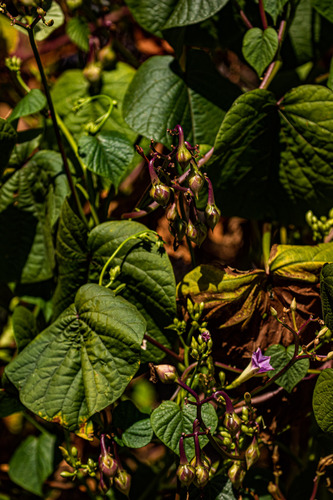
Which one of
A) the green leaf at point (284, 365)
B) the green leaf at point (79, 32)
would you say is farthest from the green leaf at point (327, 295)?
the green leaf at point (79, 32)

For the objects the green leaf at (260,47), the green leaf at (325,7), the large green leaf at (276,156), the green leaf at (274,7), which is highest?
the green leaf at (274,7)

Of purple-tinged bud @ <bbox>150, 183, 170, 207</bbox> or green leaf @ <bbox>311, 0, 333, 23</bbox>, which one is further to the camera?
green leaf @ <bbox>311, 0, 333, 23</bbox>

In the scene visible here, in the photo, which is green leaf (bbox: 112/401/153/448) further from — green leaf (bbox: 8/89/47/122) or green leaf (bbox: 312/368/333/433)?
green leaf (bbox: 8/89/47/122)

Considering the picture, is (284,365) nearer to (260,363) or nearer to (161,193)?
(260,363)

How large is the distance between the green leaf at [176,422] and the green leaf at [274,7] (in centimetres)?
77

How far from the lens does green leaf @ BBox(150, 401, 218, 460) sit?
75cm

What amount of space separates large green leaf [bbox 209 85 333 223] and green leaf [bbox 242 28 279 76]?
64mm

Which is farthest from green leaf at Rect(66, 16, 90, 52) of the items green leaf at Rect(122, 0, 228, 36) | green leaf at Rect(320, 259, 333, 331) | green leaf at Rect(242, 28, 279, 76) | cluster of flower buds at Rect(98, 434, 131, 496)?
cluster of flower buds at Rect(98, 434, 131, 496)

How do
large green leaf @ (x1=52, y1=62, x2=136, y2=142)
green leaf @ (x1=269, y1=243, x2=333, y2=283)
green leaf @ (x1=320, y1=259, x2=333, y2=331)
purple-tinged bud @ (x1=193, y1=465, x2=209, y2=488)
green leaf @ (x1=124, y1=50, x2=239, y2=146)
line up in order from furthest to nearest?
large green leaf @ (x1=52, y1=62, x2=136, y2=142)
green leaf @ (x1=124, y1=50, x2=239, y2=146)
green leaf @ (x1=269, y1=243, x2=333, y2=283)
green leaf @ (x1=320, y1=259, x2=333, y2=331)
purple-tinged bud @ (x1=193, y1=465, x2=209, y2=488)

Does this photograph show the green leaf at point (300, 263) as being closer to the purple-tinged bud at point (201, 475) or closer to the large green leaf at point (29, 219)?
the purple-tinged bud at point (201, 475)

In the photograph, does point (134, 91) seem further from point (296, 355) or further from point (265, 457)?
point (265, 457)

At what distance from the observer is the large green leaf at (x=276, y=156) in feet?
3.15

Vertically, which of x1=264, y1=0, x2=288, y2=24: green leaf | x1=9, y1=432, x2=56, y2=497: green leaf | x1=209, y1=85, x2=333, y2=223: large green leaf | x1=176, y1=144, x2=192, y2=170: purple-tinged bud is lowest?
x1=9, y1=432, x2=56, y2=497: green leaf

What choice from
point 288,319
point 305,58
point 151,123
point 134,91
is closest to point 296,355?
point 288,319
